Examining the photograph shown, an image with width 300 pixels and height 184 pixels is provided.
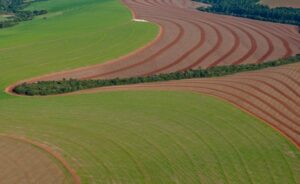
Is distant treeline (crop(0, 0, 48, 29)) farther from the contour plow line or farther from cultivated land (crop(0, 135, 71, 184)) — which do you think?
cultivated land (crop(0, 135, 71, 184))

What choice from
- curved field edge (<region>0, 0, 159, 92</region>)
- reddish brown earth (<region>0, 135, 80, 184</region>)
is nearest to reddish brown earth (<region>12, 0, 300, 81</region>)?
curved field edge (<region>0, 0, 159, 92</region>)

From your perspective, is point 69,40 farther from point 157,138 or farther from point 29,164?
point 29,164

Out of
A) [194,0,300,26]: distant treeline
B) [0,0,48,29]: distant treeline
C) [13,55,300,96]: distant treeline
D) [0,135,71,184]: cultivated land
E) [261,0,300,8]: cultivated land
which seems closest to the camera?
[0,135,71,184]: cultivated land

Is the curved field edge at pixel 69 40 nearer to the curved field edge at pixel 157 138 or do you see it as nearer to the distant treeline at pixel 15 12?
the distant treeline at pixel 15 12

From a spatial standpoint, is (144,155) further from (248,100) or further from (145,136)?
(248,100)

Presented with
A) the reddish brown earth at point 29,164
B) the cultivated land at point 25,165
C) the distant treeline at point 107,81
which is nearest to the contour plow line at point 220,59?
the distant treeline at point 107,81

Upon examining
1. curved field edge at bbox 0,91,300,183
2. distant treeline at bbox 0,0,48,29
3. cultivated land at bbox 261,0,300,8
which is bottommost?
curved field edge at bbox 0,91,300,183

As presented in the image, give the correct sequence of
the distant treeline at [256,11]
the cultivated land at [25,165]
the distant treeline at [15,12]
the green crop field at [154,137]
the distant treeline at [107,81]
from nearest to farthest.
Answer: the cultivated land at [25,165] < the green crop field at [154,137] < the distant treeline at [107,81] < the distant treeline at [15,12] < the distant treeline at [256,11]
